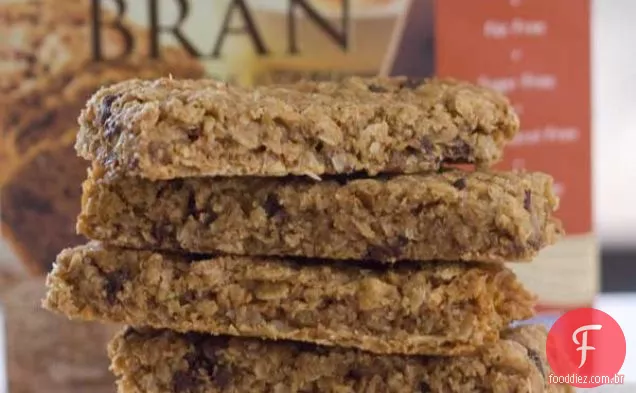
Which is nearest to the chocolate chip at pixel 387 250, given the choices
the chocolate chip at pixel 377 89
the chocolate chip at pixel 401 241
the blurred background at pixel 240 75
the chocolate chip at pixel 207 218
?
the chocolate chip at pixel 401 241

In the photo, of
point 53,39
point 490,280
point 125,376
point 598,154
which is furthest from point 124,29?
point 598,154

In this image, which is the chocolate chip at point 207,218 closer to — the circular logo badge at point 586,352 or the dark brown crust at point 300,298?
the dark brown crust at point 300,298

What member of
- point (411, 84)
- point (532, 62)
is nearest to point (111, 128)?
point (411, 84)

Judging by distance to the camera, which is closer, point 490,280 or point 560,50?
point 490,280

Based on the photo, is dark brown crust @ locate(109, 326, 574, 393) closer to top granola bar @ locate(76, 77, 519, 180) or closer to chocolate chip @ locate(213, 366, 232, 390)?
chocolate chip @ locate(213, 366, 232, 390)

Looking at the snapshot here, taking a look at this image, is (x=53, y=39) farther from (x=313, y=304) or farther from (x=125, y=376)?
(x=313, y=304)

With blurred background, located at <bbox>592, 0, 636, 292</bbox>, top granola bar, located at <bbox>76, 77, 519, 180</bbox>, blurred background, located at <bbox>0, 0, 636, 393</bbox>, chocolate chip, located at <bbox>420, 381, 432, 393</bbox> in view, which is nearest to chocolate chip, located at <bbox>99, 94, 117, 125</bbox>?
top granola bar, located at <bbox>76, 77, 519, 180</bbox>
